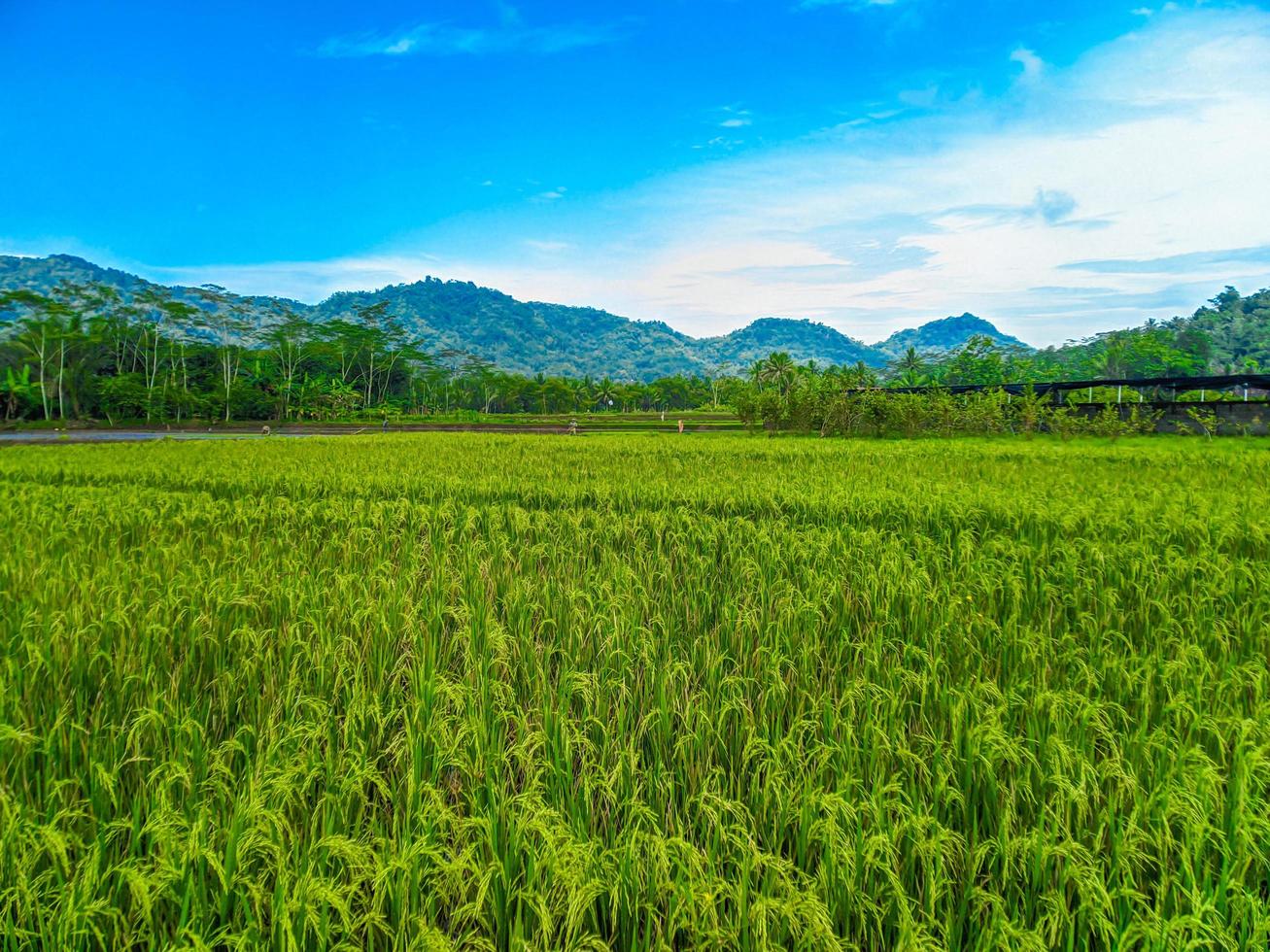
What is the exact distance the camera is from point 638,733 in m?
2.39

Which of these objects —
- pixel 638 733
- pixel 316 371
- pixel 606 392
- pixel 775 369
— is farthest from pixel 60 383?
pixel 606 392

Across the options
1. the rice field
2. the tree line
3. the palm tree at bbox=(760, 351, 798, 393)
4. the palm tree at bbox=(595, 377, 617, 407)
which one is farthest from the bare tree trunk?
the palm tree at bbox=(595, 377, 617, 407)

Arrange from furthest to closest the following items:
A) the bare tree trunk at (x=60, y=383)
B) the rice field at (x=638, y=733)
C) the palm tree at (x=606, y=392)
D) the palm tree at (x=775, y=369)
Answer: the palm tree at (x=606, y=392) → the palm tree at (x=775, y=369) → the bare tree trunk at (x=60, y=383) → the rice field at (x=638, y=733)

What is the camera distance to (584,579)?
426 centimetres

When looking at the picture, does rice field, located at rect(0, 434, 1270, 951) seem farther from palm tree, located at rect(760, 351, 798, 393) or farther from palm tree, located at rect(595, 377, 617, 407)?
palm tree, located at rect(595, 377, 617, 407)

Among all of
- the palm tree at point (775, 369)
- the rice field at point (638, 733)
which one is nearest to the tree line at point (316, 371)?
the palm tree at point (775, 369)

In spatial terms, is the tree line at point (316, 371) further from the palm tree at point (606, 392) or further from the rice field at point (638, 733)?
the rice field at point (638, 733)

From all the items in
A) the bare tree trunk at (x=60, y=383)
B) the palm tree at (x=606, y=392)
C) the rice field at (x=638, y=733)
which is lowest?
the rice field at (x=638, y=733)

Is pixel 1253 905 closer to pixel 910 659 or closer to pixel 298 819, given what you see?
pixel 910 659

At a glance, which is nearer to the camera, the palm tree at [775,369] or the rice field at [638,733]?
the rice field at [638,733]

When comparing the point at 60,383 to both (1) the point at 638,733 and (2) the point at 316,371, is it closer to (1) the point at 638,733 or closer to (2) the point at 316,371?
(2) the point at 316,371

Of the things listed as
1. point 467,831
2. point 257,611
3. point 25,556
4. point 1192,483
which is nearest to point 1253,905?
point 467,831

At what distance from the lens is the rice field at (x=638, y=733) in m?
1.54

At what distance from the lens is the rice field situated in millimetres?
1540
